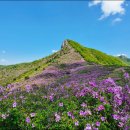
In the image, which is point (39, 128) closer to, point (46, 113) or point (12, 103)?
point (46, 113)

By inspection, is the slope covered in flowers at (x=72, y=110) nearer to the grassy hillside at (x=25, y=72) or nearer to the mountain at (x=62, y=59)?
the grassy hillside at (x=25, y=72)

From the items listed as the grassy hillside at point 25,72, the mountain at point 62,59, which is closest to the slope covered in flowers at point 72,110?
the grassy hillside at point 25,72

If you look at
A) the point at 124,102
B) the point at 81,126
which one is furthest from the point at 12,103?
the point at 124,102

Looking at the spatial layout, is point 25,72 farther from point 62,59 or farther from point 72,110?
point 72,110

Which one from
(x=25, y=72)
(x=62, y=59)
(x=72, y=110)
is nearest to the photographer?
(x=72, y=110)

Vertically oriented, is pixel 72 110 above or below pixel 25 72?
below

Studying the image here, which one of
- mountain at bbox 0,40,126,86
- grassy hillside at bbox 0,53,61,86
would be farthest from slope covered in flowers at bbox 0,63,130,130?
mountain at bbox 0,40,126,86

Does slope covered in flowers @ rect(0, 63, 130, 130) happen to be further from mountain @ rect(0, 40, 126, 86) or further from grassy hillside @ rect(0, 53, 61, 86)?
mountain @ rect(0, 40, 126, 86)

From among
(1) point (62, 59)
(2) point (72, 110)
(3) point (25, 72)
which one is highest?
(1) point (62, 59)

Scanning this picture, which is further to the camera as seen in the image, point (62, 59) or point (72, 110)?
point (62, 59)

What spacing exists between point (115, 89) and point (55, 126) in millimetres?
2931

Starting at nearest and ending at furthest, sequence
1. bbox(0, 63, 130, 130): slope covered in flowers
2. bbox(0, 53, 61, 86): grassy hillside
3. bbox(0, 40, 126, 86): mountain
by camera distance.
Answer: bbox(0, 63, 130, 130): slope covered in flowers
bbox(0, 53, 61, 86): grassy hillside
bbox(0, 40, 126, 86): mountain

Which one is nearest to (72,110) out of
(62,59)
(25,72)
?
(62,59)

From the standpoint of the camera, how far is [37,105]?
1052 cm
